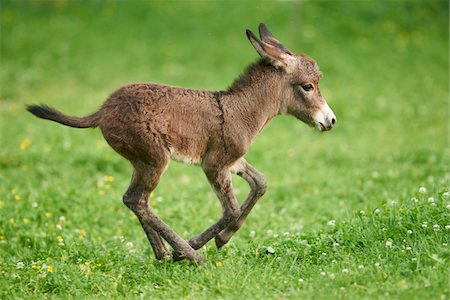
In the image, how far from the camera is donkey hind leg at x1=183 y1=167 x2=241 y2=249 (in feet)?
21.3

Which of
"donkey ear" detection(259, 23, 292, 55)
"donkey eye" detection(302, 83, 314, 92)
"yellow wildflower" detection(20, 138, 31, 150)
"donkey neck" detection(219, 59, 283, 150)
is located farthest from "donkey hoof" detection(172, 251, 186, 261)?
"yellow wildflower" detection(20, 138, 31, 150)

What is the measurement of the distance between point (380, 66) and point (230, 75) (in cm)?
424

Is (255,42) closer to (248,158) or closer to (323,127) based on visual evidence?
(323,127)

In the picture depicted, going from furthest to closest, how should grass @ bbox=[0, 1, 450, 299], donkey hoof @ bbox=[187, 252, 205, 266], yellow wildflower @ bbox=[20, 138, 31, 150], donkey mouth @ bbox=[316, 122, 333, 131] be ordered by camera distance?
yellow wildflower @ bbox=[20, 138, 31, 150], donkey mouth @ bbox=[316, 122, 333, 131], donkey hoof @ bbox=[187, 252, 205, 266], grass @ bbox=[0, 1, 450, 299]

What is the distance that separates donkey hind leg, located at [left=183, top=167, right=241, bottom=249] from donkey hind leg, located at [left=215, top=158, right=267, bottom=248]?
0.12 meters

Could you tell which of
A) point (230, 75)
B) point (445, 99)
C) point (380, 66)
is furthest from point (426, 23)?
point (230, 75)

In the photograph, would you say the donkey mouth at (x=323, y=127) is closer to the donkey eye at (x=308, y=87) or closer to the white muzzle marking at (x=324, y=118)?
the white muzzle marking at (x=324, y=118)

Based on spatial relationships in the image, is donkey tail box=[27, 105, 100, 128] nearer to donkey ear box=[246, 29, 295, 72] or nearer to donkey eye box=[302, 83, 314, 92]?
donkey ear box=[246, 29, 295, 72]

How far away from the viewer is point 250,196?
269 inches

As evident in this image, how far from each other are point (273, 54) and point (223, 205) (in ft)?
5.36

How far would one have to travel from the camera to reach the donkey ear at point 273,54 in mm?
6366

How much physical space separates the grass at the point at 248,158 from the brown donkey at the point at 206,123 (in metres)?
0.45

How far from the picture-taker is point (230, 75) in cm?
1734

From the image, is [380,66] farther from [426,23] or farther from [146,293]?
[146,293]
